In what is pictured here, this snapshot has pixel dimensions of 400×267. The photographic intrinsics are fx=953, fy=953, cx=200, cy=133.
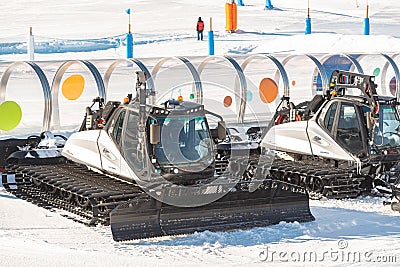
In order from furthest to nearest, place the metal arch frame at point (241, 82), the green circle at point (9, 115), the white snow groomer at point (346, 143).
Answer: the metal arch frame at point (241, 82)
the green circle at point (9, 115)
the white snow groomer at point (346, 143)

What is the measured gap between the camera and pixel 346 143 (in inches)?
615

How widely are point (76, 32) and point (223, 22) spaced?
7.37 m

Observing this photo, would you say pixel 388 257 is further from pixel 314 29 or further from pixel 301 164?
pixel 314 29

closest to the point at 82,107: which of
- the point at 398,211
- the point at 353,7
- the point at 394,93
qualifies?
the point at 394,93

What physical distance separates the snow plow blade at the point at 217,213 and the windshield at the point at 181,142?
671mm

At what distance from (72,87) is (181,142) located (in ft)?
31.9

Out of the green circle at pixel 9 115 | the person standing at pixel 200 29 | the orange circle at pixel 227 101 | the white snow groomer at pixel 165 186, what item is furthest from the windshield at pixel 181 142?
the person standing at pixel 200 29

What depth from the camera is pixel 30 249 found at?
1165cm

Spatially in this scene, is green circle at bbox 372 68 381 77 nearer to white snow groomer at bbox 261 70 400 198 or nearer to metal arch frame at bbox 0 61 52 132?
white snow groomer at bbox 261 70 400 198

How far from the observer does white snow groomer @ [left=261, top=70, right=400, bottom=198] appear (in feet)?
50.1

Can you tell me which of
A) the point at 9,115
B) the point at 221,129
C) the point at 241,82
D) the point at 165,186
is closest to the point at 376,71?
the point at 241,82

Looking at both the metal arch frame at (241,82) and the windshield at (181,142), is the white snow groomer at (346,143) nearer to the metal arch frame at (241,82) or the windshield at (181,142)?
the windshield at (181,142)

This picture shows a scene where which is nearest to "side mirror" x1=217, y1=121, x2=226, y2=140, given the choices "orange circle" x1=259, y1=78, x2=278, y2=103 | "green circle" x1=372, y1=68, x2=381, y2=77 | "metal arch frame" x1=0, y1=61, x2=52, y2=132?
"metal arch frame" x1=0, y1=61, x2=52, y2=132

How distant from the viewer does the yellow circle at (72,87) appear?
71.5 ft
